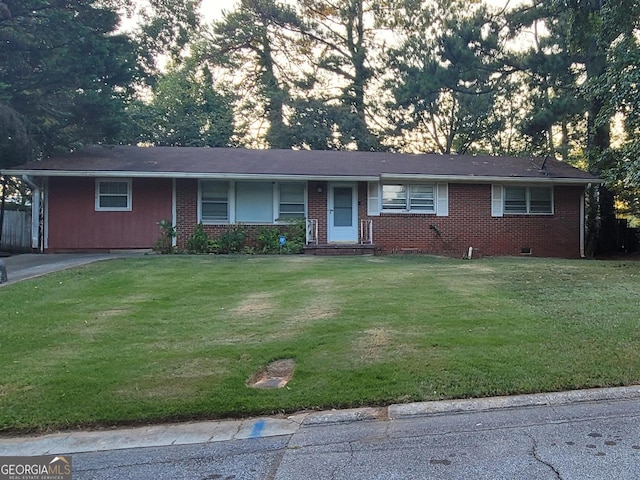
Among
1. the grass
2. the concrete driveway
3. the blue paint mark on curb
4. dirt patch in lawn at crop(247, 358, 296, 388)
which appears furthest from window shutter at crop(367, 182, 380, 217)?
the blue paint mark on curb

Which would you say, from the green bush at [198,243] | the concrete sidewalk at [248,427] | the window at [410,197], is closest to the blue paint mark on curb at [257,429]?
the concrete sidewalk at [248,427]

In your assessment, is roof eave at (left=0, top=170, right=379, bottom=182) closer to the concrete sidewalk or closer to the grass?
the grass

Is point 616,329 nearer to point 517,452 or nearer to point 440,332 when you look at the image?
point 440,332

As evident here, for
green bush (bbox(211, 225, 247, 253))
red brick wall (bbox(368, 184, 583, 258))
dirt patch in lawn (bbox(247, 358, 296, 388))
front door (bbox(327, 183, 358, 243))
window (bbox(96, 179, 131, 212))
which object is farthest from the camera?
red brick wall (bbox(368, 184, 583, 258))

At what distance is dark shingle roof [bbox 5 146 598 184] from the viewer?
49.0ft

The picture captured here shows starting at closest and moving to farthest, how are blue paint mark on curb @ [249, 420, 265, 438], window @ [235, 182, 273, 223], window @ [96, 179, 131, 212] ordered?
blue paint mark on curb @ [249, 420, 265, 438] → window @ [96, 179, 131, 212] → window @ [235, 182, 273, 223]

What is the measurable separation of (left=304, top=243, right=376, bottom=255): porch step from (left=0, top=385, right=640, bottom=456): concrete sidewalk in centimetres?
1102

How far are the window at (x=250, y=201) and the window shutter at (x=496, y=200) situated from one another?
6.61m

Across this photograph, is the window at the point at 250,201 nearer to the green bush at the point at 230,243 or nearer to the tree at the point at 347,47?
the green bush at the point at 230,243

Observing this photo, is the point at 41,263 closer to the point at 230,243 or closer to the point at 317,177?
the point at 230,243

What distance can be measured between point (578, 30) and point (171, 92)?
22.3 meters

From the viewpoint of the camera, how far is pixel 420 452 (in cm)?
335

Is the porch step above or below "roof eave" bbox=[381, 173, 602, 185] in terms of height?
below

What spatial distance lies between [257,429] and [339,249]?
1152cm
